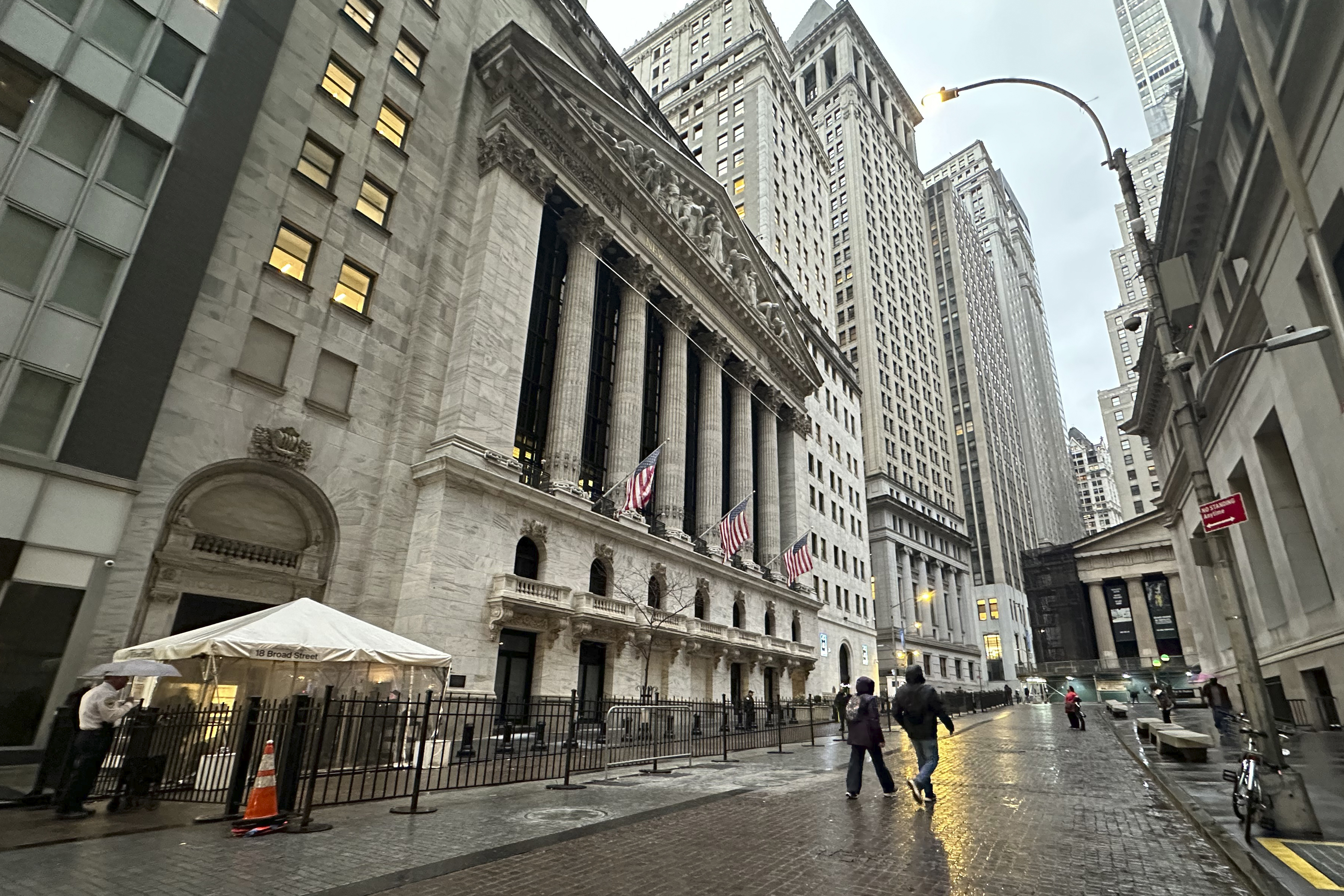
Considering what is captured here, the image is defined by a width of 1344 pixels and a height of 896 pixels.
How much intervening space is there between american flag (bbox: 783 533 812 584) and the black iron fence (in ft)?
50.8

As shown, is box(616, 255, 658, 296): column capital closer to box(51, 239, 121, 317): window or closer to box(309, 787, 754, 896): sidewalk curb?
box(51, 239, 121, 317): window

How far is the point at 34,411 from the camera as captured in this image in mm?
14914

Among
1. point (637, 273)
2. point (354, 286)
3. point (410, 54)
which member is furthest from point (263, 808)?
point (637, 273)

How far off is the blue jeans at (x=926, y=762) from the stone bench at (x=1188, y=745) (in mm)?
8238

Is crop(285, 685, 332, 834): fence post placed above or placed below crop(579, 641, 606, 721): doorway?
below

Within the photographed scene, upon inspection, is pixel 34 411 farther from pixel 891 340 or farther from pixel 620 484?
pixel 891 340

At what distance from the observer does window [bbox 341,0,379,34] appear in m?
25.8

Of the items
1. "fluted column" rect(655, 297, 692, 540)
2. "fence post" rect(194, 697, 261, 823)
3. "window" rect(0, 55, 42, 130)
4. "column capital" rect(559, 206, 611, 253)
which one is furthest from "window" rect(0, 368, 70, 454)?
"fluted column" rect(655, 297, 692, 540)

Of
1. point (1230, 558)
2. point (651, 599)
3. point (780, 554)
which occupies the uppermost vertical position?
point (780, 554)

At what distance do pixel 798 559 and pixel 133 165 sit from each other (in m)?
32.2

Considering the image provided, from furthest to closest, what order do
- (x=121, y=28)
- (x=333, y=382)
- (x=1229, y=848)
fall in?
(x=333, y=382)
(x=121, y=28)
(x=1229, y=848)

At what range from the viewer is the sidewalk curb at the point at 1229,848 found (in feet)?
18.7

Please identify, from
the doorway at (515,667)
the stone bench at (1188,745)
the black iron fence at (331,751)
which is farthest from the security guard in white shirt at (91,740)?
the stone bench at (1188,745)

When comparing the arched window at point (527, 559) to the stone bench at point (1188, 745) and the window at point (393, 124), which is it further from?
the stone bench at point (1188, 745)
